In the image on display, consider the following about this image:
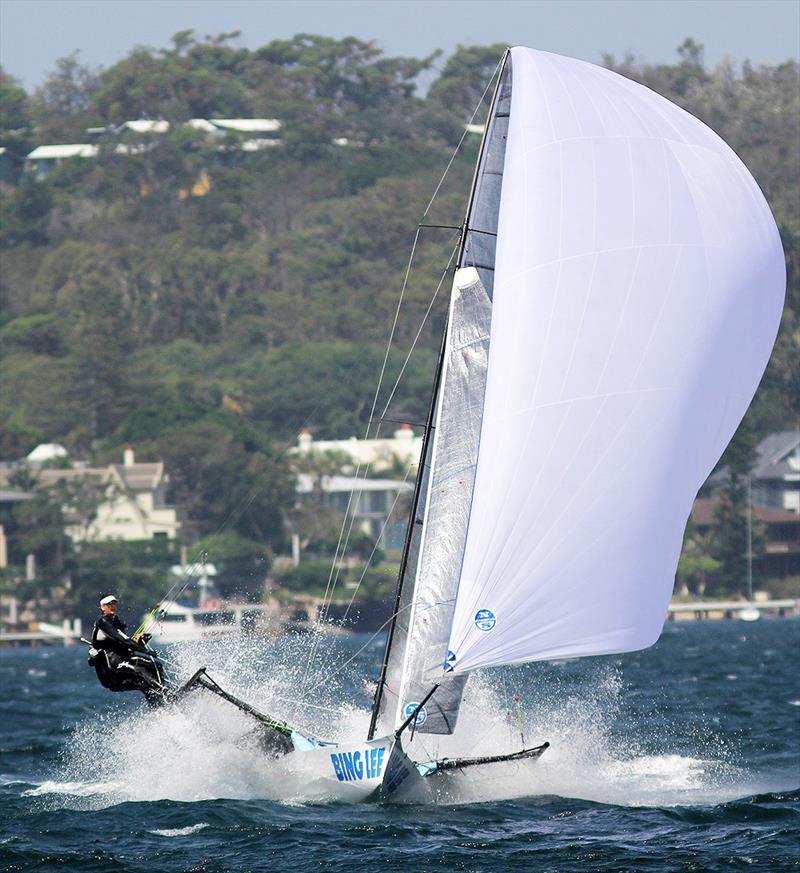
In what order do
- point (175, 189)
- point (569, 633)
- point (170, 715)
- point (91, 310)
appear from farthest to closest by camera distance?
1. point (175, 189)
2. point (91, 310)
3. point (170, 715)
4. point (569, 633)

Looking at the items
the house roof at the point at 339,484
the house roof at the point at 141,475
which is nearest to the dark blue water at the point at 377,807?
the house roof at the point at 141,475

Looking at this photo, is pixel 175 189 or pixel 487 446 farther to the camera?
pixel 175 189

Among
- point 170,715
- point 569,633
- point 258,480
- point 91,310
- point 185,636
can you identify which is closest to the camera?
point 569,633

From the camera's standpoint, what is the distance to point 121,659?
15039mm

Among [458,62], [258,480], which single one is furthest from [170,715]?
[458,62]

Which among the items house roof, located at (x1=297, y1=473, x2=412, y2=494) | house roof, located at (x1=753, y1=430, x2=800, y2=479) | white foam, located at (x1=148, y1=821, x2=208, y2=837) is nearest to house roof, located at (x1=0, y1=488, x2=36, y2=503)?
house roof, located at (x1=297, y1=473, x2=412, y2=494)

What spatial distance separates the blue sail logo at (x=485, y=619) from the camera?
542 inches

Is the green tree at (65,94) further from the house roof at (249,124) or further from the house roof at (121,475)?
the house roof at (121,475)

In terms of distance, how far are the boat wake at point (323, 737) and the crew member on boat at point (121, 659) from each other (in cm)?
27

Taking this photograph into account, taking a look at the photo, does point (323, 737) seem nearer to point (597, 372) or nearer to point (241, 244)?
point (597, 372)

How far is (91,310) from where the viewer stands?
306 feet

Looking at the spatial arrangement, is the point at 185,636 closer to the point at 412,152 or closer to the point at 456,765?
the point at 456,765

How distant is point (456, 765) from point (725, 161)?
16.2 feet

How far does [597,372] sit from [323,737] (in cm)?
450
